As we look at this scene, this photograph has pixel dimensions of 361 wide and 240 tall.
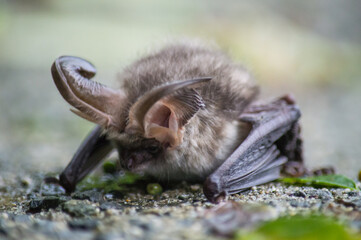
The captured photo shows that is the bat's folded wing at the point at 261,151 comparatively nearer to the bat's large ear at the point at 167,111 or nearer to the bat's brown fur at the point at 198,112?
the bat's brown fur at the point at 198,112

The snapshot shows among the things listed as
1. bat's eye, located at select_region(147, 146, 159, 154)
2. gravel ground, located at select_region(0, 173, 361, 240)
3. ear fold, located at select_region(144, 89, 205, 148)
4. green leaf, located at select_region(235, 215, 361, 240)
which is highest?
ear fold, located at select_region(144, 89, 205, 148)

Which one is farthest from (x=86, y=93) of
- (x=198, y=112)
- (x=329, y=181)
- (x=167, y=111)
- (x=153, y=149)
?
(x=329, y=181)

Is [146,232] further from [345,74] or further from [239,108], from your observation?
[345,74]

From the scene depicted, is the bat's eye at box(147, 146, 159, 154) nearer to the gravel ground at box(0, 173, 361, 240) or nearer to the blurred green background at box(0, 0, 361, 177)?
the gravel ground at box(0, 173, 361, 240)

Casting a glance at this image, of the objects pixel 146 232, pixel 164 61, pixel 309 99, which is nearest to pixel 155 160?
pixel 164 61

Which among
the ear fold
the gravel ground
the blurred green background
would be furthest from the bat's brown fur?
the blurred green background

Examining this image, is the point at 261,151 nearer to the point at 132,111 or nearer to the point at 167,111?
the point at 167,111

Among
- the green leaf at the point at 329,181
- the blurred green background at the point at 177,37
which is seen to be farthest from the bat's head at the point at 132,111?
the green leaf at the point at 329,181

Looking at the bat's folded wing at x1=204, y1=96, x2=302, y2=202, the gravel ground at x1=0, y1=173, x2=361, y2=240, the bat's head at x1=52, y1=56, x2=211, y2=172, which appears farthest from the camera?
the bat's folded wing at x1=204, y1=96, x2=302, y2=202
